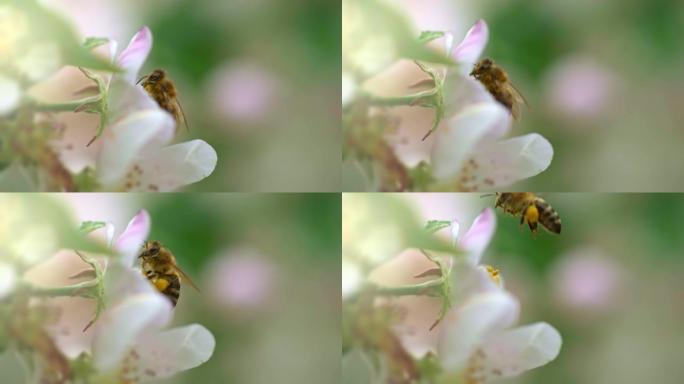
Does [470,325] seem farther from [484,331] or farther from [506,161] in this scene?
[506,161]

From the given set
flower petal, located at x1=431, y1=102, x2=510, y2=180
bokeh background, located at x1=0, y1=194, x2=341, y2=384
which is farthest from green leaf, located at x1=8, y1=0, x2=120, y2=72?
flower petal, located at x1=431, y1=102, x2=510, y2=180

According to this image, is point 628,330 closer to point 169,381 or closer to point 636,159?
point 636,159

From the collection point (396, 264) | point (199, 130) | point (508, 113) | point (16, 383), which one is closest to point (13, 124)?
point (199, 130)

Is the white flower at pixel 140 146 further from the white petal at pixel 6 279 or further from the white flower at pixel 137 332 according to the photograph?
the white petal at pixel 6 279

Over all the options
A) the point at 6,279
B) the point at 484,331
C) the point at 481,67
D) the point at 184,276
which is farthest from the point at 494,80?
the point at 6,279

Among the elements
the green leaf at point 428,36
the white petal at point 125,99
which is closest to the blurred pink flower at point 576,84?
the green leaf at point 428,36

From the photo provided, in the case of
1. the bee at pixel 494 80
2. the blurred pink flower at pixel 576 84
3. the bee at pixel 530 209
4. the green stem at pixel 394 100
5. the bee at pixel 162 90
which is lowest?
the bee at pixel 162 90

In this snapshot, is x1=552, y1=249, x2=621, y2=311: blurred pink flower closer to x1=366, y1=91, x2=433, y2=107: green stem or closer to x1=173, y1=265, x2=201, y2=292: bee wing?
x1=366, y1=91, x2=433, y2=107: green stem
